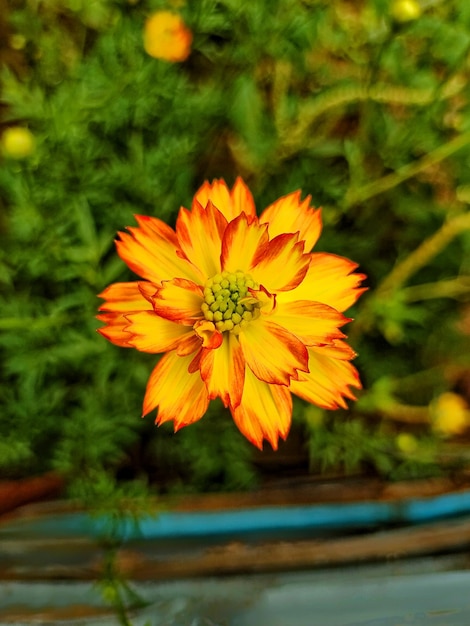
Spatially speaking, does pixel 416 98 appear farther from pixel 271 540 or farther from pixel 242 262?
pixel 271 540

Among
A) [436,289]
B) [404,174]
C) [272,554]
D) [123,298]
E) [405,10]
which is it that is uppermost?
[405,10]

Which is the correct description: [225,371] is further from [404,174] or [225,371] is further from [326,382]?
[404,174]

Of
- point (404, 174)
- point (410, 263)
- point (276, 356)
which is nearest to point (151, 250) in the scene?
point (276, 356)

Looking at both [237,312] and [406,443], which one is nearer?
[237,312]

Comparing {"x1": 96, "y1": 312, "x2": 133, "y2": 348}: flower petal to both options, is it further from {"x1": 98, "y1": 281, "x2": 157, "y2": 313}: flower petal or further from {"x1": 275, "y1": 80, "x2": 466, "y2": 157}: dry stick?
{"x1": 275, "y1": 80, "x2": 466, "y2": 157}: dry stick

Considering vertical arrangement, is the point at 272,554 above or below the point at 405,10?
below

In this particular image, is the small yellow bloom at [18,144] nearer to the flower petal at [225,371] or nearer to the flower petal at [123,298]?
the flower petal at [123,298]

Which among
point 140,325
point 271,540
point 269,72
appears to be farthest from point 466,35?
point 271,540
